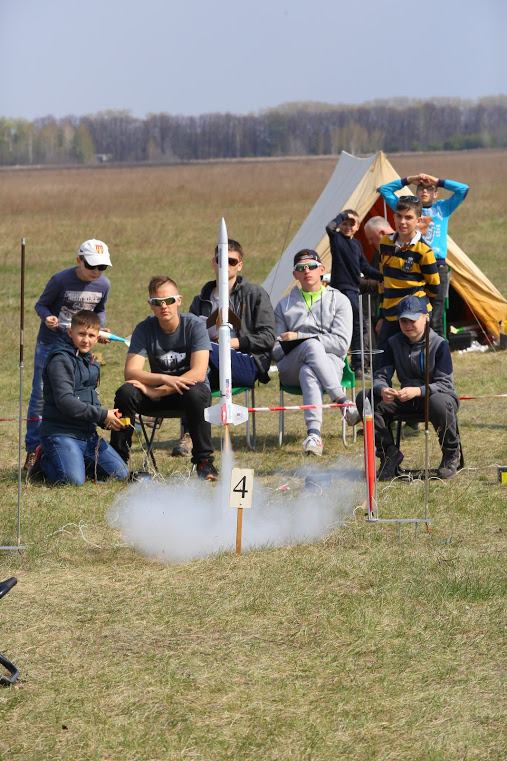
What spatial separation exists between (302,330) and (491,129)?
77.4 meters

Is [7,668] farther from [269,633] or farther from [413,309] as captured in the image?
[413,309]

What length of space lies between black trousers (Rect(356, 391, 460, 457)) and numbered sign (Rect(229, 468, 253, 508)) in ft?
6.05

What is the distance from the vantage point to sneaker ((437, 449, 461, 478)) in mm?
7223

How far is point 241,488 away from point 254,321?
9.37 ft

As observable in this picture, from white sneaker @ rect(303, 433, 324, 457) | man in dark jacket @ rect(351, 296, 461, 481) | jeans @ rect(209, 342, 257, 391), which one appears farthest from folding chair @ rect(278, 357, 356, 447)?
man in dark jacket @ rect(351, 296, 461, 481)

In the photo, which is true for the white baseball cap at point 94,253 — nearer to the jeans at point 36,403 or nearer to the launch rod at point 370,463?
the jeans at point 36,403

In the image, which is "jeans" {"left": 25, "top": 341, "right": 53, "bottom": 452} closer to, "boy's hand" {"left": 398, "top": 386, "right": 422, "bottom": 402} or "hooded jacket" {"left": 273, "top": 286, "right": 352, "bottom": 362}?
"hooded jacket" {"left": 273, "top": 286, "right": 352, "bottom": 362}

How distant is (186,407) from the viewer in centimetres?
751

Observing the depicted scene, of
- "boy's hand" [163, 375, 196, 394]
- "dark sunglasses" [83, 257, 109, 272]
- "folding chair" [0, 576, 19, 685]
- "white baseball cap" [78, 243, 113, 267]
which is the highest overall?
"white baseball cap" [78, 243, 113, 267]

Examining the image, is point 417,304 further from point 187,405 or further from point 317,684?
point 317,684

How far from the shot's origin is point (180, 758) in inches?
147

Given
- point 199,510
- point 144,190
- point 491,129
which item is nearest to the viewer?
point 199,510

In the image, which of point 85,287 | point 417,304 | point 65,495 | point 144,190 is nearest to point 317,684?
point 65,495

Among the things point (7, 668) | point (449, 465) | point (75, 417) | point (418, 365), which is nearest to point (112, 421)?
point (75, 417)
